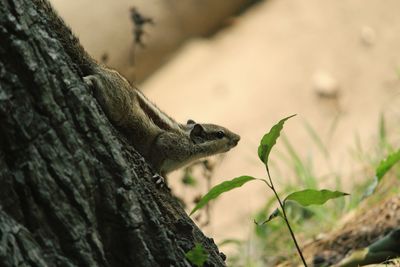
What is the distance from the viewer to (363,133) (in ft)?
33.3

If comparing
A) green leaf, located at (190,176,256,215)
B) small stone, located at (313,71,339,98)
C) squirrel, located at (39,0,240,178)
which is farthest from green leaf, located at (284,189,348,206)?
small stone, located at (313,71,339,98)

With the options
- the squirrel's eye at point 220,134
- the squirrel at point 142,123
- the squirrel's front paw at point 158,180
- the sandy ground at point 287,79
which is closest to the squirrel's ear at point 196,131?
the squirrel at point 142,123

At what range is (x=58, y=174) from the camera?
9.75ft

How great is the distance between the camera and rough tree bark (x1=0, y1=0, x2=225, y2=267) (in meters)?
2.88

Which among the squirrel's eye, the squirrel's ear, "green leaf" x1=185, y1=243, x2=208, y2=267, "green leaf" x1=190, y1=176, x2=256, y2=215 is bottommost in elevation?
"green leaf" x1=185, y1=243, x2=208, y2=267

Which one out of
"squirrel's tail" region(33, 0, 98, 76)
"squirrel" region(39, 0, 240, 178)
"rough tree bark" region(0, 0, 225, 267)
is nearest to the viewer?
"rough tree bark" region(0, 0, 225, 267)

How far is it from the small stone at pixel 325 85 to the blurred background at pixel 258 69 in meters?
0.01

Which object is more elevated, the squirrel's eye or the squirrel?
the squirrel's eye

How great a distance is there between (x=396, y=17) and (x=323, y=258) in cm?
699

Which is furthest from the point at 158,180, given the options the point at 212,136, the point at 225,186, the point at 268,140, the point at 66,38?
the point at 212,136

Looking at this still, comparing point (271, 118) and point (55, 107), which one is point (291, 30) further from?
point (55, 107)

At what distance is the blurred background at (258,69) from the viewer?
33.5ft

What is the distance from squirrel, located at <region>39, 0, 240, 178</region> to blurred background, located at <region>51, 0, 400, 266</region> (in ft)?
12.5

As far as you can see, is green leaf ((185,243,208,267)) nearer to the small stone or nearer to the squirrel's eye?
the squirrel's eye
